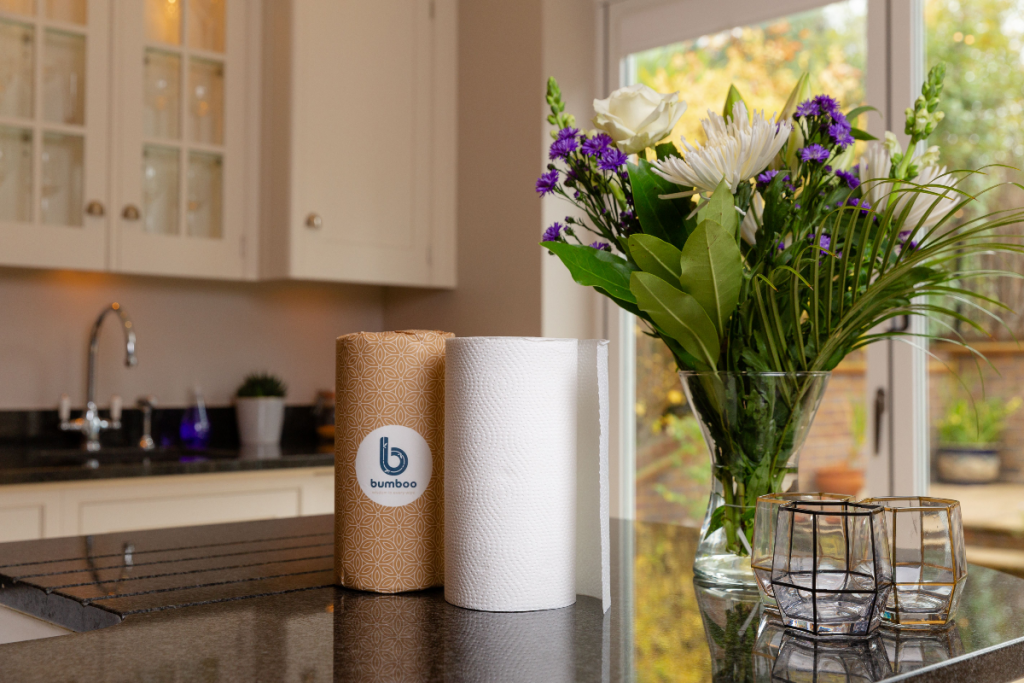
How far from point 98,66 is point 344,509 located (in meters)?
2.23

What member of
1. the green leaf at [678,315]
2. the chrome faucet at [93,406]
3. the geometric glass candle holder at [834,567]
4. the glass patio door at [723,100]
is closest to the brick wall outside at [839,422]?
the glass patio door at [723,100]

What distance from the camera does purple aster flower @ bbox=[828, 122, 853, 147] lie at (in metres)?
0.85

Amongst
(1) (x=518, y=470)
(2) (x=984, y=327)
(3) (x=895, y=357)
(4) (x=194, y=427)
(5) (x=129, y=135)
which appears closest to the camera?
(1) (x=518, y=470)

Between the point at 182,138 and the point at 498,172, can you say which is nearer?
the point at 182,138

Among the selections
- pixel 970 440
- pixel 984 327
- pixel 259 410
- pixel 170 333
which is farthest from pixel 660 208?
pixel 170 333

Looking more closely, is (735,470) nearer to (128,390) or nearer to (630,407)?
(630,407)

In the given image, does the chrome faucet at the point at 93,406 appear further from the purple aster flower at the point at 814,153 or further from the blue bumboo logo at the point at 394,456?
the purple aster flower at the point at 814,153

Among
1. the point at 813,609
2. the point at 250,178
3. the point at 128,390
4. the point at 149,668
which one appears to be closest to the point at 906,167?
the point at 813,609

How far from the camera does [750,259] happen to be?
0.89m

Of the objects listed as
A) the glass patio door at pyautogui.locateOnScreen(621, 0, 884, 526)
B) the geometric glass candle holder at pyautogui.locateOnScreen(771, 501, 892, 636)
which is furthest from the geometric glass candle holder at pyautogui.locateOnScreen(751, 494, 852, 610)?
the glass patio door at pyautogui.locateOnScreen(621, 0, 884, 526)

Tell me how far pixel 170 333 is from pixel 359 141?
88 centimetres

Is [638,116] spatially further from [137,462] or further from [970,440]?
[137,462]

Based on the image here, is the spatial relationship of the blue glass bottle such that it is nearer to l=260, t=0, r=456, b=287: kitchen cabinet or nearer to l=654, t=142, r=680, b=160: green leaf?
l=260, t=0, r=456, b=287: kitchen cabinet

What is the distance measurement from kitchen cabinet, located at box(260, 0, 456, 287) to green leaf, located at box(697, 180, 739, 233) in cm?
225
